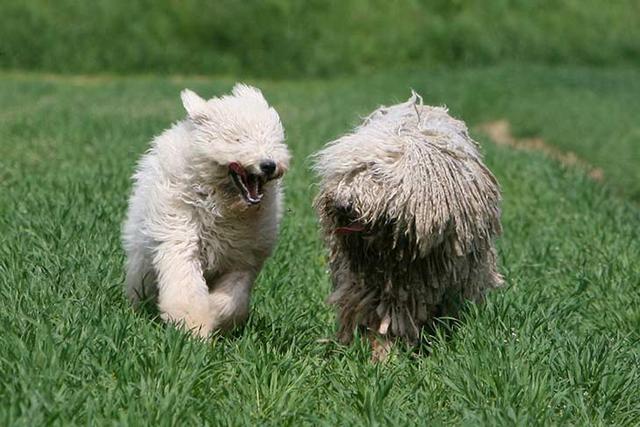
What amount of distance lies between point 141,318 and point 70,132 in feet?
29.3

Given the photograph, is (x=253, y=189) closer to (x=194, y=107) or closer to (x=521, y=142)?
(x=194, y=107)

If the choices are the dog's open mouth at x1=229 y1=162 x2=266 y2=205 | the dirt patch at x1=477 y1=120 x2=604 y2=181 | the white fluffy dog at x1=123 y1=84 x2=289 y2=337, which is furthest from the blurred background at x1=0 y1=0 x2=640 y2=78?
the dog's open mouth at x1=229 y1=162 x2=266 y2=205

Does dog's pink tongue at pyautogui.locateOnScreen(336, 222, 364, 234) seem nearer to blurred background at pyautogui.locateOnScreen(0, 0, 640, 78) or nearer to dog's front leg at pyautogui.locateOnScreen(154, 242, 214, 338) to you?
dog's front leg at pyautogui.locateOnScreen(154, 242, 214, 338)

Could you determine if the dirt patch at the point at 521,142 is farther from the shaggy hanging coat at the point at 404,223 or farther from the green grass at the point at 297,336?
the shaggy hanging coat at the point at 404,223

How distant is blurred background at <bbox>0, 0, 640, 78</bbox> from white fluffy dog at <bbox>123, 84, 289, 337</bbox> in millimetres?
26707

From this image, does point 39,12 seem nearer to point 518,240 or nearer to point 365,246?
point 518,240

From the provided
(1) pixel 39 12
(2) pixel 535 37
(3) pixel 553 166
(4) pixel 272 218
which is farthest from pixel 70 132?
(2) pixel 535 37

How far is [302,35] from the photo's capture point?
34.3 m

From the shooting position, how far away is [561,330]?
650cm

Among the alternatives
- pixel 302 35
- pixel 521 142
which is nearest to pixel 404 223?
pixel 521 142

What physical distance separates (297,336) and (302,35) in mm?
28500

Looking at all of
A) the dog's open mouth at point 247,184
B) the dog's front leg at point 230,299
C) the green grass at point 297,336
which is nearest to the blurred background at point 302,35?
the green grass at point 297,336

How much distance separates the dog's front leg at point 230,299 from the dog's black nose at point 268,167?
2.51 ft

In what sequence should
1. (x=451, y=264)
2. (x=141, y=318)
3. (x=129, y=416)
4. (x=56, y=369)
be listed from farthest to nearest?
(x=451, y=264)
(x=141, y=318)
(x=56, y=369)
(x=129, y=416)
